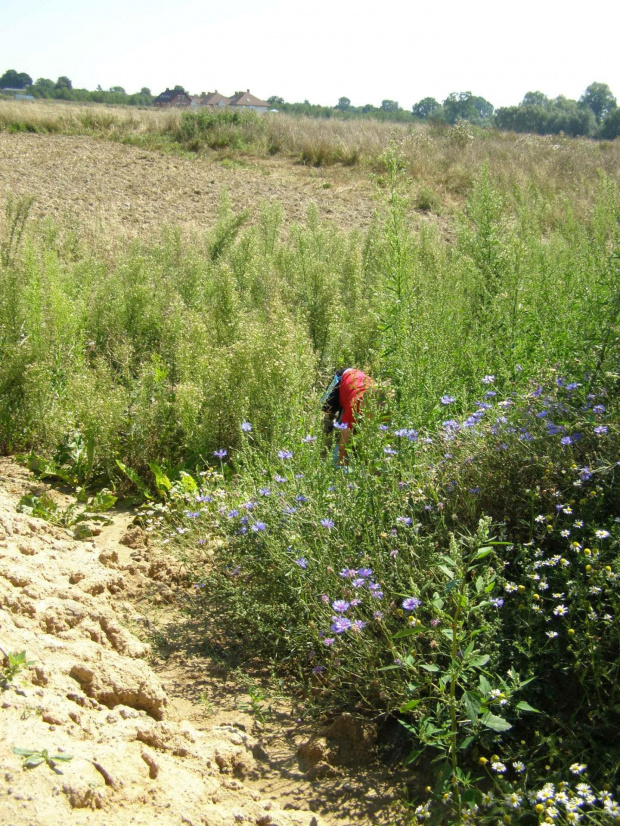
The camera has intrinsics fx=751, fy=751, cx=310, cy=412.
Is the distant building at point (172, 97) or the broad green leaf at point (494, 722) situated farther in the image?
the distant building at point (172, 97)

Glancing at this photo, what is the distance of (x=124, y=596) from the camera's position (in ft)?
10.9

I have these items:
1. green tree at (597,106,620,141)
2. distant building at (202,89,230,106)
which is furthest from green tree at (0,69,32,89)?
green tree at (597,106,620,141)

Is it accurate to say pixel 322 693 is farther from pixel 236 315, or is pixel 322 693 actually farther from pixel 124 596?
pixel 236 315

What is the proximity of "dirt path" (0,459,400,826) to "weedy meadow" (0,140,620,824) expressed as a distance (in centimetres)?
20

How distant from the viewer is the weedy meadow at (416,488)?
81.9 inches

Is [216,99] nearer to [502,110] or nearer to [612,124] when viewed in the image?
[502,110]

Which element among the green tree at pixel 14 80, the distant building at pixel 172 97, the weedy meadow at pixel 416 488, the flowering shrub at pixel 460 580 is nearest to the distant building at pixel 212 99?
the distant building at pixel 172 97

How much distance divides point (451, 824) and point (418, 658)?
0.52 m

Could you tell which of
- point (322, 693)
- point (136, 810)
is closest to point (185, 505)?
point (322, 693)

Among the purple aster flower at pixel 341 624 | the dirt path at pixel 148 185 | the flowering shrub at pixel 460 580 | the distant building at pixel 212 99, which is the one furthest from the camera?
the distant building at pixel 212 99

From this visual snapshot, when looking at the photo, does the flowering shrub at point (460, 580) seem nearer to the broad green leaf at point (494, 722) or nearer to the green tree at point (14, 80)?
the broad green leaf at point (494, 722)

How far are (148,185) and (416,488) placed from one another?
13.6 m

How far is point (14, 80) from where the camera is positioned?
9875 centimetres

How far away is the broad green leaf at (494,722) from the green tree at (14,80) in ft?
361
